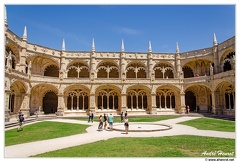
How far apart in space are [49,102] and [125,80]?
15.5 metres

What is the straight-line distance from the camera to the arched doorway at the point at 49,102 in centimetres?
3272

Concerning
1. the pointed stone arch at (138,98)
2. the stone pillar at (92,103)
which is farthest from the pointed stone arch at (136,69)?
the stone pillar at (92,103)

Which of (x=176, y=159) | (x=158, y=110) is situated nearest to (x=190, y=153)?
(x=176, y=159)

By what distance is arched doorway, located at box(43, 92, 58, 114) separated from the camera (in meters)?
32.7

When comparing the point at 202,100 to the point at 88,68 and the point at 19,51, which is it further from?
the point at 19,51

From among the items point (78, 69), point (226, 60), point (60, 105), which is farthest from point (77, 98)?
point (226, 60)

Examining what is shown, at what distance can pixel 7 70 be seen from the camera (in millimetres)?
19984

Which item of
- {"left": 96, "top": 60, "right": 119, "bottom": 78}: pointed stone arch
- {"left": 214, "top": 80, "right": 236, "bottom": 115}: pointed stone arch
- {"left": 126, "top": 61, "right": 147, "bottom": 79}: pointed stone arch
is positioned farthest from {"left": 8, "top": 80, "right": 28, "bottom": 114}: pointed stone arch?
{"left": 214, "top": 80, "right": 236, "bottom": 115}: pointed stone arch

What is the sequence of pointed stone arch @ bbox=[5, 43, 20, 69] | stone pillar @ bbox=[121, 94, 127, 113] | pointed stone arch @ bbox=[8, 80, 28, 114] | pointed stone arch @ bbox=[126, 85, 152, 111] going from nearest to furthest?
Answer: pointed stone arch @ bbox=[8, 80, 28, 114]
pointed stone arch @ bbox=[5, 43, 20, 69]
stone pillar @ bbox=[121, 94, 127, 113]
pointed stone arch @ bbox=[126, 85, 152, 111]

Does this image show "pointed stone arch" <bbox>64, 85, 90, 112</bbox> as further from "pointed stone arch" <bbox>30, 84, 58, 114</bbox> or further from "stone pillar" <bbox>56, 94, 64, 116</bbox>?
"pointed stone arch" <bbox>30, 84, 58, 114</bbox>

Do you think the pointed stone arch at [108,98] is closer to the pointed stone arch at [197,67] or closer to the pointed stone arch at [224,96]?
the pointed stone arch at [197,67]

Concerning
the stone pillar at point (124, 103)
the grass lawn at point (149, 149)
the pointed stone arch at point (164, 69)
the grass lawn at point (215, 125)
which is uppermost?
the pointed stone arch at point (164, 69)

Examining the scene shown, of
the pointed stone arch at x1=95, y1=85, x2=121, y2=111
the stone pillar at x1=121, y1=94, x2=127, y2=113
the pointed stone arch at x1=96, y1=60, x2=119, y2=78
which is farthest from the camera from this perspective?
the pointed stone arch at x1=96, y1=60, x2=119, y2=78

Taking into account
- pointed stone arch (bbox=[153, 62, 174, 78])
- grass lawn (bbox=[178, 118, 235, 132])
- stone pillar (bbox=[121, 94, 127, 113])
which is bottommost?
grass lawn (bbox=[178, 118, 235, 132])
